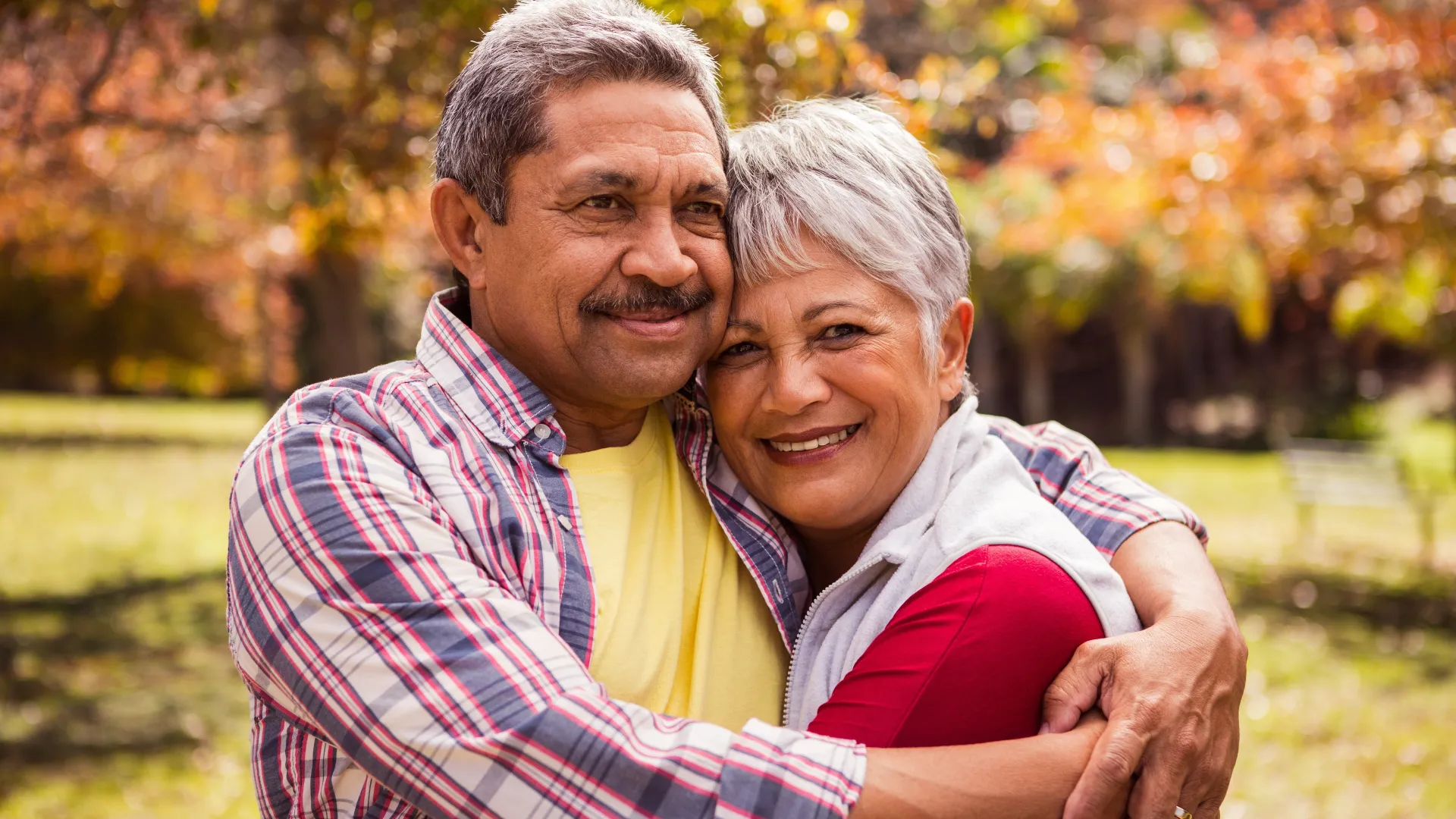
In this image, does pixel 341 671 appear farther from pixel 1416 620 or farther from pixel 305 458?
pixel 1416 620

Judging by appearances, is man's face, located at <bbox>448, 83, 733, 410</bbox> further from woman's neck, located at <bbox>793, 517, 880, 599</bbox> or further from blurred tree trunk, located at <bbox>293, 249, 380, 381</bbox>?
blurred tree trunk, located at <bbox>293, 249, 380, 381</bbox>

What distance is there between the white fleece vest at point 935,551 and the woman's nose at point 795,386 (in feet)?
0.81

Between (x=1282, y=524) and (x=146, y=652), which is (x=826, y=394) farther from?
(x=1282, y=524)

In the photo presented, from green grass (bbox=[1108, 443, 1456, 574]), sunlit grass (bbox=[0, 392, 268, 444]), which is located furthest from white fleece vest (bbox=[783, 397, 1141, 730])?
sunlit grass (bbox=[0, 392, 268, 444])

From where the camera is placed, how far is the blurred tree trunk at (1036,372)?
2144 centimetres

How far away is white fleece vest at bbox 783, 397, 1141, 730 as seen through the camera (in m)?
2.02

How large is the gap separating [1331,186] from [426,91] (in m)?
5.48

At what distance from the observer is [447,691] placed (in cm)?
164

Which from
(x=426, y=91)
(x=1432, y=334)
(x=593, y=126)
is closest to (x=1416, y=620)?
(x=426, y=91)

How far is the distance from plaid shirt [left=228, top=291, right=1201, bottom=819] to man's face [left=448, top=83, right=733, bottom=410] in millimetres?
167

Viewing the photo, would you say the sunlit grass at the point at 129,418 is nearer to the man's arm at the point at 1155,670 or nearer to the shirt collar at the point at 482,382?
the shirt collar at the point at 482,382

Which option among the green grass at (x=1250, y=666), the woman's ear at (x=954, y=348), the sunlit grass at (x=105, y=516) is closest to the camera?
the woman's ear at (x=954, y=348)

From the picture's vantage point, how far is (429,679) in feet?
5.41

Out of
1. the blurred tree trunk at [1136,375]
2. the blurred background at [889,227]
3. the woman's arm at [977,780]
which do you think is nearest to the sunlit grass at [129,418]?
the blurred background at [889,227]
